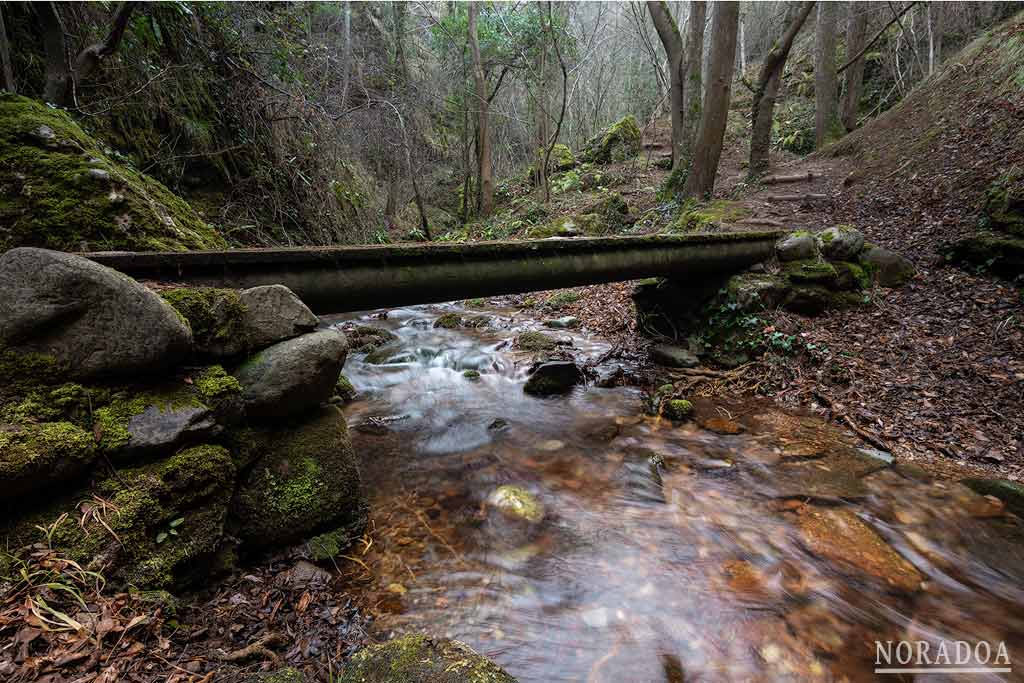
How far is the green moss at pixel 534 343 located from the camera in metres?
7.48

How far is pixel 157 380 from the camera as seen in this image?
7.05 feet

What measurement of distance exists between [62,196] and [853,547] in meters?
5.60

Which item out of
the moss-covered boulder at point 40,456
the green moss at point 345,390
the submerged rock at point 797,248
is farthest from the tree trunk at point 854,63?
the moss-covered boulder at point 40,456

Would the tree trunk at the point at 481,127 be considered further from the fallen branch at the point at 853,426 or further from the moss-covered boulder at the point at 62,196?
the fallen branch at the point at 853,426

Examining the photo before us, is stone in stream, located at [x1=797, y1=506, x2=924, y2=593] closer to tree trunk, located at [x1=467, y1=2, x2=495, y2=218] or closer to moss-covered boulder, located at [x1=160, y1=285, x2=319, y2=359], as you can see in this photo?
moss-covered boulder, located at [x1=160, y1=285, x2=319, y2=359]

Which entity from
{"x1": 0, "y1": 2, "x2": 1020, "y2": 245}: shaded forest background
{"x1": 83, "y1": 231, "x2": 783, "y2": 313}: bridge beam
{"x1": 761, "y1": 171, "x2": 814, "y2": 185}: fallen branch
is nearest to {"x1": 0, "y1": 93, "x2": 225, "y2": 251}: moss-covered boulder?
{"x1": 83, "y1": 231, "x2": 783, "y2": 313}: bridge beam

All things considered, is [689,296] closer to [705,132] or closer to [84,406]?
[705,132]

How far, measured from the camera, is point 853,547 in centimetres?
290

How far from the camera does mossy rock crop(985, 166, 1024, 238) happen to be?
200 inches

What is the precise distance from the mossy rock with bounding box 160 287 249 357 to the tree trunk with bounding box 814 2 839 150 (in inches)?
657

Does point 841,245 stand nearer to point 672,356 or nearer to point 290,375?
point 672,356

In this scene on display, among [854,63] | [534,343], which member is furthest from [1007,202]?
[854,63]

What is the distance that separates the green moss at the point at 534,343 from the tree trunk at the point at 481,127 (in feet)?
38.9

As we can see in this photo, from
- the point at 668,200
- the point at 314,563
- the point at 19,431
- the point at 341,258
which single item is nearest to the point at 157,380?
the point at 19,431
